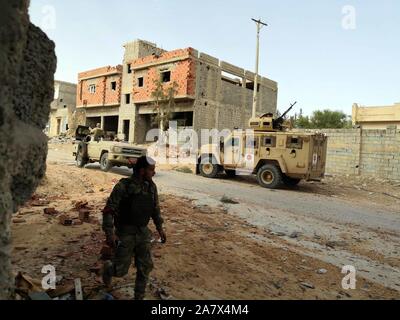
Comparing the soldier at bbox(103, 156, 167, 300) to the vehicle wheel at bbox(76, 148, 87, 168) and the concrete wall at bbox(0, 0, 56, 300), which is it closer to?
the concrete wall at bbox(0, 0, 56, 300)

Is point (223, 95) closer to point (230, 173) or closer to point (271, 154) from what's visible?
point (230, 173)

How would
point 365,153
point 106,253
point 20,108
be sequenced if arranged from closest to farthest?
point 20,108, point 106,253, point 365,153

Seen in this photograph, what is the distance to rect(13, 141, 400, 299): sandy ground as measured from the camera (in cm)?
431

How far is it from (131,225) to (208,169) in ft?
36.7

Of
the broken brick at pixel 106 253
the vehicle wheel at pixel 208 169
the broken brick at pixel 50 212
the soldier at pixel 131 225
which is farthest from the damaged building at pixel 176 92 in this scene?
the soldier at pixel 131 225

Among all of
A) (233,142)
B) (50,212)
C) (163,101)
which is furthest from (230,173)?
(163,101)

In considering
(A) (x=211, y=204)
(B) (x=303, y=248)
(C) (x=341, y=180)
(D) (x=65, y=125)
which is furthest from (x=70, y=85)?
(B) (x=303, y=248)

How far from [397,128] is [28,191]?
692 inches

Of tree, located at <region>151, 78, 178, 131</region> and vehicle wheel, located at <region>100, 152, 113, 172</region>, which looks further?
tree, located at <region>151, 78, 178, 131</region>

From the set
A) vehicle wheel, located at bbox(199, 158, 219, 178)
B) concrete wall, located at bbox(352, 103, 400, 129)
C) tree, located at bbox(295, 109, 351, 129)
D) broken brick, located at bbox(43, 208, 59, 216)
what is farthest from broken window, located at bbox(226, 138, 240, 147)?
tree, located at bbox(295, 109, 351, 129)

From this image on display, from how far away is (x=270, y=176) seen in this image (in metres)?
13.1

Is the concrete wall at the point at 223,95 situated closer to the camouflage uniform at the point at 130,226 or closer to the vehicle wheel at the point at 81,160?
the vehicle wheel at the point at 81,160

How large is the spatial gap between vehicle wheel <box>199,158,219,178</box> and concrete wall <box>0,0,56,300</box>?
1151 cm
